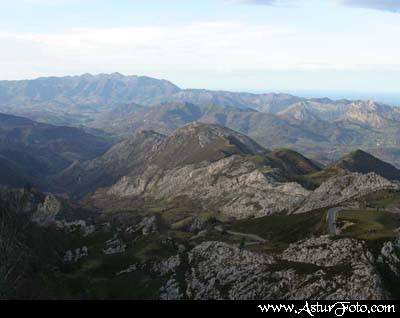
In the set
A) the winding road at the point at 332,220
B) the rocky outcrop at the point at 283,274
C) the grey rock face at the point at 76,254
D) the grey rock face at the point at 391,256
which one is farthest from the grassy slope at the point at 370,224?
the grey rock face at the point at 76,254

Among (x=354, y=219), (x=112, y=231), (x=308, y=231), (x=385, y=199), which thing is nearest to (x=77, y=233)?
(x=112, y=231)

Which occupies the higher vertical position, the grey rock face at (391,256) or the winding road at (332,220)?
the grey rock face at (391,256)

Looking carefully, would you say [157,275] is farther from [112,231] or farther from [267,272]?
[112,231]

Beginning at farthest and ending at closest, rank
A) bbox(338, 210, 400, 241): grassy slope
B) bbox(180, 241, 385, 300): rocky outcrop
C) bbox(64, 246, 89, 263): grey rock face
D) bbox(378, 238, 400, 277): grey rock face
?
bbox(64, 246, 89, 263): grey rock face → bbox(338, 210, 400, 241): grassy slope → bbox(378, 238, 400, 277): grey rock face → bbox(180, 241, 385, 300): rocky outcrop

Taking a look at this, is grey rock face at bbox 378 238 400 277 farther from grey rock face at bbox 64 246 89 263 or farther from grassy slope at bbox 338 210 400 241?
grey rock face at bbox 64 246 89 263

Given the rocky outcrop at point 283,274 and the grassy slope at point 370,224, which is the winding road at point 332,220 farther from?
the rocky outcrop at point 283,274

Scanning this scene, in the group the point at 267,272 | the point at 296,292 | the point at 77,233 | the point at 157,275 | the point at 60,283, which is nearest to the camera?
the point at 296,292

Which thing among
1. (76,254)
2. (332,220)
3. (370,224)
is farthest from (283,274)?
(76,254)

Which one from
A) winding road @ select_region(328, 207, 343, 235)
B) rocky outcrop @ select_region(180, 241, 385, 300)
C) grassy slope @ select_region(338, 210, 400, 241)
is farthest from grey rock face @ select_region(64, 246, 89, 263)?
grassy slope @ select_region(338, 210, 400, 241)

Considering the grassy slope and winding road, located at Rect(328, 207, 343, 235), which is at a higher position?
the grassy slope

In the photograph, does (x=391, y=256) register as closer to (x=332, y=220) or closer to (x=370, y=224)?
(x=370, y=224)

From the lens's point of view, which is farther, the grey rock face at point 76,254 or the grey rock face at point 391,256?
the grey rock face at point 76,254
